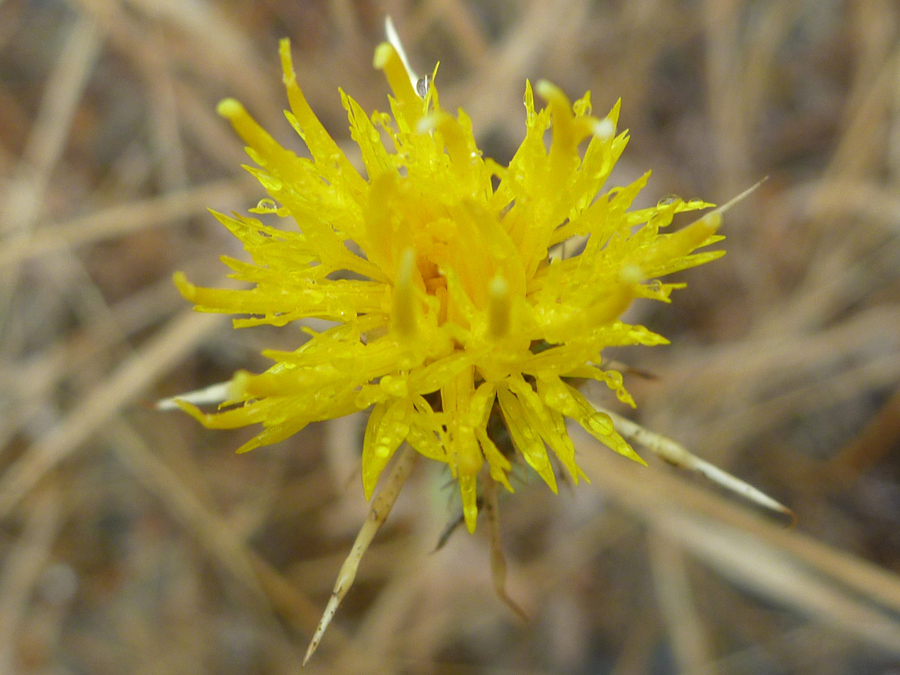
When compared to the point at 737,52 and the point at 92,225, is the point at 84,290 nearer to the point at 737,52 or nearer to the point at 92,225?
the point at 92,225

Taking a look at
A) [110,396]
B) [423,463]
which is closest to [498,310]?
[423,463]

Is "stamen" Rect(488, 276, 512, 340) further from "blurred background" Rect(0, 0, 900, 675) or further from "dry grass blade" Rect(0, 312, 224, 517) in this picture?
"dry grass blade" Rect(0, 312, 224, 517)

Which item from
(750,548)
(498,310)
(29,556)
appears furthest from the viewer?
(29,556)

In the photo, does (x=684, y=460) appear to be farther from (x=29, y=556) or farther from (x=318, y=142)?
(x=29, y=556)

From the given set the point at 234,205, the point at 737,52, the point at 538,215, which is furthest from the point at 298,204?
the point at 737,52

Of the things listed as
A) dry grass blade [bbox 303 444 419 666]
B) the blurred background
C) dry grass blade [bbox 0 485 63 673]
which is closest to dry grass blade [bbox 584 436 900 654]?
the blurred background

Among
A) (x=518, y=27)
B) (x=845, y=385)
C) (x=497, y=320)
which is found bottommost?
(x=845, y=385)
